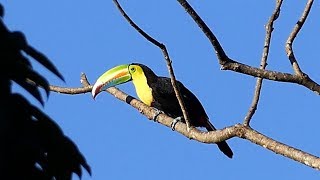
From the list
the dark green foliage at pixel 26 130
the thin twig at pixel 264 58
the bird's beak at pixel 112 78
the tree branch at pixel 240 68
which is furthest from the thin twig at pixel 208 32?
the bird's beak at pixel 112 78

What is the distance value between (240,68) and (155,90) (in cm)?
541

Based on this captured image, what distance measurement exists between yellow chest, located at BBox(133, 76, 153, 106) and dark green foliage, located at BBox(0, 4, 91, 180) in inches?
279

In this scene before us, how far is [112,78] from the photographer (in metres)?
8.87

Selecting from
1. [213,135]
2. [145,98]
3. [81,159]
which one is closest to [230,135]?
[213,135]

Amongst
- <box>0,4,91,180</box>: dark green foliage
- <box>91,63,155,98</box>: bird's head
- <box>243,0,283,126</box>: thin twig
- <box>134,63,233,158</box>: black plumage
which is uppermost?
<box>91,63,155,98</box>: bird's head

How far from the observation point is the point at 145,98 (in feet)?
29.4

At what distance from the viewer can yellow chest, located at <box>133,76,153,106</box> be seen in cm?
891

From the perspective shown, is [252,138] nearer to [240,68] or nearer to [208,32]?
[240,68]

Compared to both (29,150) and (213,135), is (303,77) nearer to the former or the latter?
(213,135)

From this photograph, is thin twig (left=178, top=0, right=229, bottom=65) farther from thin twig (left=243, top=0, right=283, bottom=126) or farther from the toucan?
the toucan

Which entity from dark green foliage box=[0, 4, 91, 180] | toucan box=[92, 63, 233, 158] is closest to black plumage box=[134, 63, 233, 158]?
toucan box=[92, 63, 233, 158]

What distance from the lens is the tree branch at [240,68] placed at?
340cm

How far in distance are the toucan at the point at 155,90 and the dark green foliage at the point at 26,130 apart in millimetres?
6381

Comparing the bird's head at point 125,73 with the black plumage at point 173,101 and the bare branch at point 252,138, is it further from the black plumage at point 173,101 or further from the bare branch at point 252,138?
the bare branch at point 252,138
